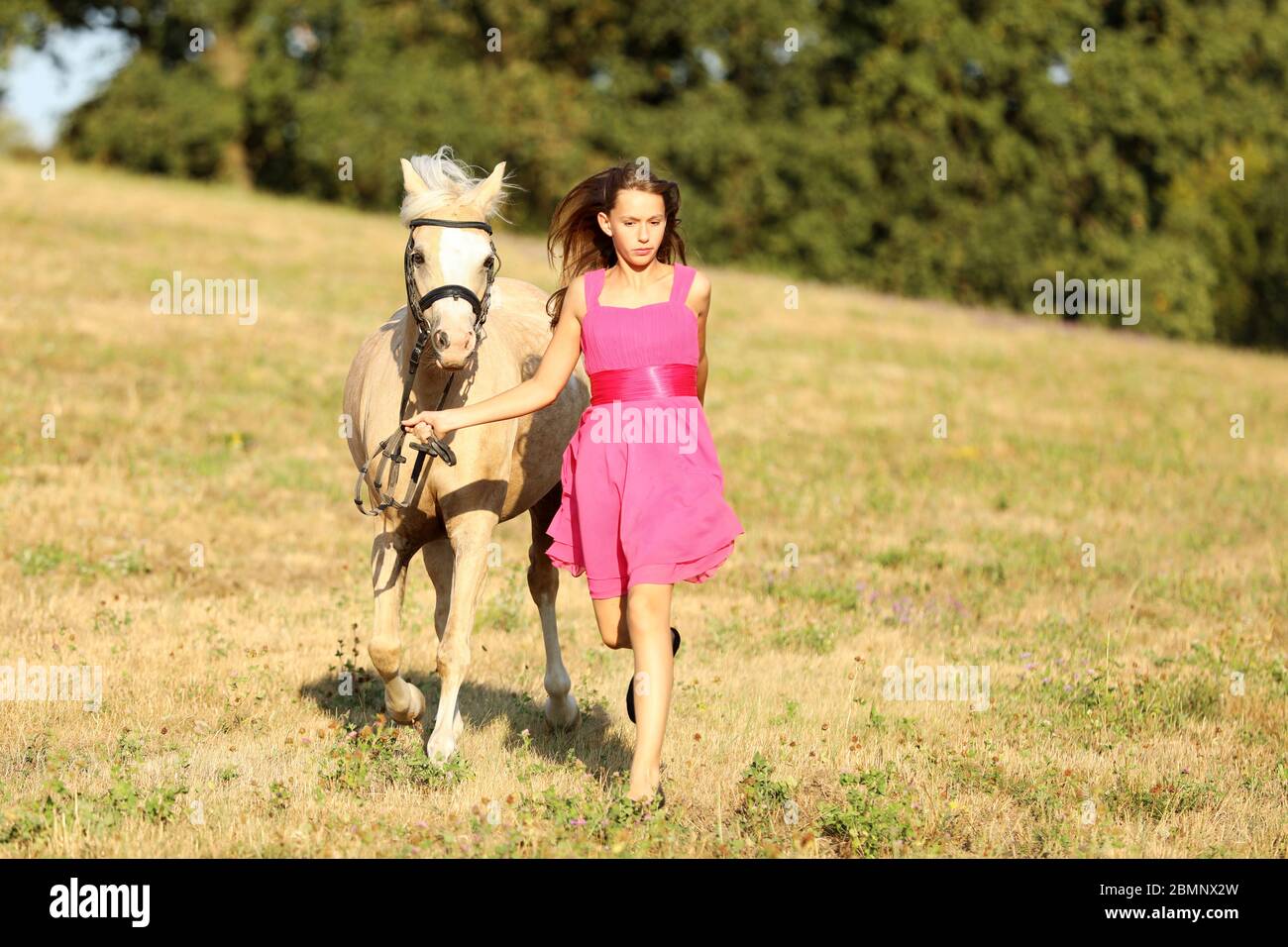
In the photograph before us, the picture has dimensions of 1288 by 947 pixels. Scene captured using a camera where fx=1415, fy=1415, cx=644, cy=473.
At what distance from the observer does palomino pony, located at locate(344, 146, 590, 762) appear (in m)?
6.68

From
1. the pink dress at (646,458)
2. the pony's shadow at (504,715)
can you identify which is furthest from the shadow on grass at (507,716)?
the pink dress at (646,458)

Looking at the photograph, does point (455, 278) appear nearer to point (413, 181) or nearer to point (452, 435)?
point (413, 181)

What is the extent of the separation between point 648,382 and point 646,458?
0.33 m

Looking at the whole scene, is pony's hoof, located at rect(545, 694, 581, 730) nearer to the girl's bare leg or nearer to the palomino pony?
the palomino pony

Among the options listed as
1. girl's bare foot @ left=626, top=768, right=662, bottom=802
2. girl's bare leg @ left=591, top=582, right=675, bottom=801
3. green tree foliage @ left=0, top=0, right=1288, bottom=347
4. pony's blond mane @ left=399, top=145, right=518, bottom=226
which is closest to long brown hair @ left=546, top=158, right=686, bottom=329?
pony's blond mane @ left=399, top=145, right=518, bottom=226

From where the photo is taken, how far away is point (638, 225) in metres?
6.25

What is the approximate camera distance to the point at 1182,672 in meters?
9.91

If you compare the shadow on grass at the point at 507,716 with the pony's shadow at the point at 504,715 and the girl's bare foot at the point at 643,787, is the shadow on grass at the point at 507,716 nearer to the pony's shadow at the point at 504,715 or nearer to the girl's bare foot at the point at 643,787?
the pony's shadow at the point at 504,715

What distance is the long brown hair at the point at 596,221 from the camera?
6402 millimetres

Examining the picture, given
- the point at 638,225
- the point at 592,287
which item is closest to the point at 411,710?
the point at 592,287
